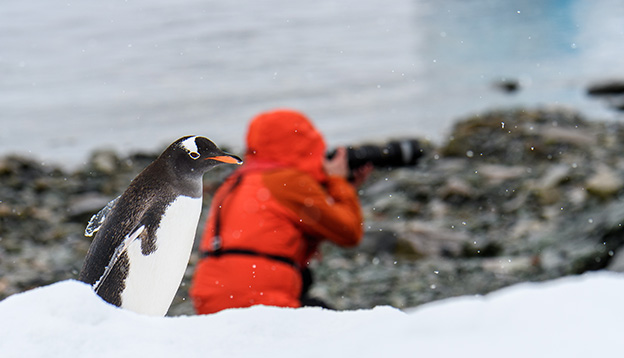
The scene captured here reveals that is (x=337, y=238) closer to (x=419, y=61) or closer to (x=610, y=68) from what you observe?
(x=610, y=68)

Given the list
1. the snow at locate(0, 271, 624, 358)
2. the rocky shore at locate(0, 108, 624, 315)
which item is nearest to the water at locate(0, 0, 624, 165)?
the rocky shore at locate(0, 108, 624, 315)

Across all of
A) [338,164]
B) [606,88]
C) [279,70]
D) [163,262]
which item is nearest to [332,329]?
[163,262]

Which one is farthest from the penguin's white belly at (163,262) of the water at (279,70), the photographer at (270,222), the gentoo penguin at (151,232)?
the water at (279,70)

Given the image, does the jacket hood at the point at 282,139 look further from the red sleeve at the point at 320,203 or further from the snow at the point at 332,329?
the snow at the point at 332,329

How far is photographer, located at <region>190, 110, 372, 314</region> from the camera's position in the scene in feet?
6.23

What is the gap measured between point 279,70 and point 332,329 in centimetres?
2592

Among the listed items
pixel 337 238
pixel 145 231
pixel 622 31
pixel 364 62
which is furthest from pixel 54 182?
pixel 622 31

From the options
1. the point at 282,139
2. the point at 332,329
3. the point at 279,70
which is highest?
the point at 332,329

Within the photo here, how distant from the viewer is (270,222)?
2012 millimetres

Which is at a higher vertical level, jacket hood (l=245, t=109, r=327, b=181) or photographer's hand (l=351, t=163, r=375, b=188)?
jacket hood (l=245, t=109, r=327, b=181)

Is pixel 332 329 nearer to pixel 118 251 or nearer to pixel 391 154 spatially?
pixel 118 251

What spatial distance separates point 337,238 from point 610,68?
761 inches

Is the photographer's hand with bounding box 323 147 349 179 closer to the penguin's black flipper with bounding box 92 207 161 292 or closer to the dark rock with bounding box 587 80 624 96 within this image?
the penguin's black flipper with bounding box 92 207 161 292

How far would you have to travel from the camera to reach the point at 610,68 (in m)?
18.9
